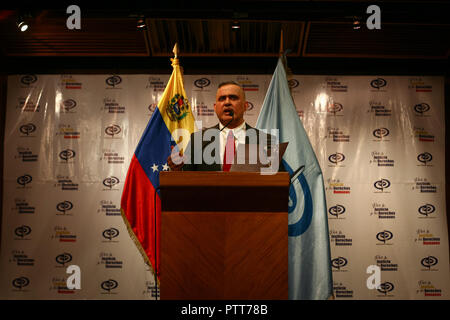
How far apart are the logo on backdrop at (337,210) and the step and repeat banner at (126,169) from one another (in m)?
0.02

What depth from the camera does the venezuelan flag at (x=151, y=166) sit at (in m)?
2.83

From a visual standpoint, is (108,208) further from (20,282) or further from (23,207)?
(20,282)

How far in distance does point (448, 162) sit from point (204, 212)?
315 cm

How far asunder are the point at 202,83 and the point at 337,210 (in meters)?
1.91

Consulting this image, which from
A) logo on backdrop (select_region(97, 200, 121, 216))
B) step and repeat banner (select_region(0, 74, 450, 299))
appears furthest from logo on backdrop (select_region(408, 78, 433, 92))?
logo on backdrop (select_region(97, 200, 121, 216))

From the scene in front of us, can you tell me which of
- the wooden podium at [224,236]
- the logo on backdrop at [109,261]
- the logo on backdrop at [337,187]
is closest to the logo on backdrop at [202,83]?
the logo on backdrop at [337,187]

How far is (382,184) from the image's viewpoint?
336cm

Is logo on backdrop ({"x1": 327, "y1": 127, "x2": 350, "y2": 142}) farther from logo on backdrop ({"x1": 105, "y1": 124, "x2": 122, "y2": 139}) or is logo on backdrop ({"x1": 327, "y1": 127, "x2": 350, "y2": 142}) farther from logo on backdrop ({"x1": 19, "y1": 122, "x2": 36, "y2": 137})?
logo on backdrop ({"x1": 19, "y1": 122, "x2": 36, "y2": 137})

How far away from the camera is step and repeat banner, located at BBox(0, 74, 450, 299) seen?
Result: 3285 millimetres

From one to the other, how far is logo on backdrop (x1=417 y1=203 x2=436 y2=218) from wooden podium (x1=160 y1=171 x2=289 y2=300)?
2.62 metres

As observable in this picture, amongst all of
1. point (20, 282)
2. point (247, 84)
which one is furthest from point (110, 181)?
point (247, 84)
